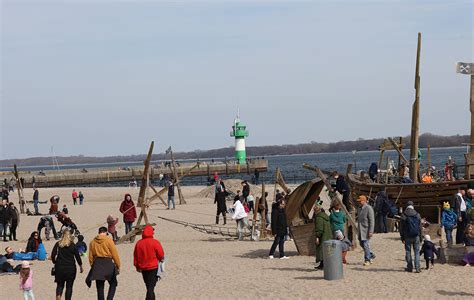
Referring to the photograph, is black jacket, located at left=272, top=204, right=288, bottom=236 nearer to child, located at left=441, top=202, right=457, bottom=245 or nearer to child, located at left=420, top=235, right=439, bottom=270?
child, located at left=420, top=235, right=439, bottom=270

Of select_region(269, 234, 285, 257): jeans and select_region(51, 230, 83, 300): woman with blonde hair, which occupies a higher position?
select_region(51, 230, 83, 300): woman with blonde hair

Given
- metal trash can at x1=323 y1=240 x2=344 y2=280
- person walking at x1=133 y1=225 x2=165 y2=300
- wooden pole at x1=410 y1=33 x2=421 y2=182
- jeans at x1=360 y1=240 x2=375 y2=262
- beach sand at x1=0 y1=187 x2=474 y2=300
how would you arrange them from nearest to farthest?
person walking at x1=133 y1=225 x2=165 y2=300 < beach sand at x1=0 y1=187 x2=474 y2=300 < metal trash can at x1=323 y1=240 x2=344 y2=280 < jeans at x1=360 y1=240 x2=375 y2=262 < wooden pole at x1=410 y1=33 x2=421 y2=182

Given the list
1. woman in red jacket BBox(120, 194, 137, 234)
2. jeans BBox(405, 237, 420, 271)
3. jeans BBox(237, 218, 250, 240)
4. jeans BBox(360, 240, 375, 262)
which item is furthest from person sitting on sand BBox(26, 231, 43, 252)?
jeans BBox(405, 237, 420, 271)

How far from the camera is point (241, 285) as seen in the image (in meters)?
14.5

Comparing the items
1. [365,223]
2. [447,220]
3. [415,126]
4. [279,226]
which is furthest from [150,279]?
[415,126]

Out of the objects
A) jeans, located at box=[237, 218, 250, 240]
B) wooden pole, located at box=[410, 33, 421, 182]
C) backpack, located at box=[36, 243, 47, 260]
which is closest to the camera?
backpack, located at box=[36, 243, 47, 260]

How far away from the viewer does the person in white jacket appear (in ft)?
69.2

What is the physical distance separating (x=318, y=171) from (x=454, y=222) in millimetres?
3470

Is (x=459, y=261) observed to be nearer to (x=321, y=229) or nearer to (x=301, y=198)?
(x=321, y=229)

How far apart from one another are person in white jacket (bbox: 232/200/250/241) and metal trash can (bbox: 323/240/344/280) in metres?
6.66

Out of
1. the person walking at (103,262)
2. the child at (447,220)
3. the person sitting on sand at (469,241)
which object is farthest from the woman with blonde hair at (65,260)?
the child at (447,220)

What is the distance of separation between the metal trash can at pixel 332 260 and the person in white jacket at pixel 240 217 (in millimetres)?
6659

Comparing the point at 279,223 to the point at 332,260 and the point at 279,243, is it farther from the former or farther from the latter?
the point at 332,260

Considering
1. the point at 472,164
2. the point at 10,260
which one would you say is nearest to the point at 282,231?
the point at 10,260
